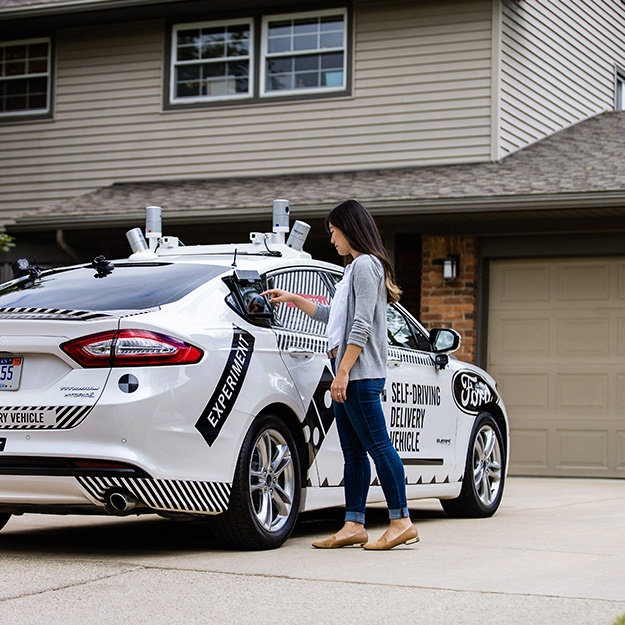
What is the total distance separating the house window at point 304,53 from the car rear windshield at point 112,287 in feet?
29.7

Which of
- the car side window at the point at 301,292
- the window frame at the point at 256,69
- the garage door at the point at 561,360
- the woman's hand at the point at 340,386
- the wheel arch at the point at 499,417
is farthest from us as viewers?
the window frame at the point at 256,69

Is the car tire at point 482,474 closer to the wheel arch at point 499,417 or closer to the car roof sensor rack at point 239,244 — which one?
the wheel arch at point 499,417

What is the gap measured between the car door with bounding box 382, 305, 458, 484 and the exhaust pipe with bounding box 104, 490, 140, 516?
210 centimetres

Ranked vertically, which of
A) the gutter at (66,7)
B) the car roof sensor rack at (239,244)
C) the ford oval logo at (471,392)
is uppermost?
the gutter at (66,7)

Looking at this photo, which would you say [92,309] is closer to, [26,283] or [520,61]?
[26,283]

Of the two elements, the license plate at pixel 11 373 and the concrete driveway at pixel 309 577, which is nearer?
the concrete driveway at pixel 309 577

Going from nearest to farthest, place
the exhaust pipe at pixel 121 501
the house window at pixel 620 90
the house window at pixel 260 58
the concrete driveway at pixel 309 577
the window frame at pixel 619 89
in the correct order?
the concrete driveway at pixel 309 577 → the exhaust pipe at pixel 121 501 → the house window at pixel 260 58 → the window frame at pixel 619 89 → the house window at pixel 620 90

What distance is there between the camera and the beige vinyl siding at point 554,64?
1491 centimetres

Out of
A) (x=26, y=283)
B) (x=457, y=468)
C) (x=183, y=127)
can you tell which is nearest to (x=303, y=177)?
(x=183, y=127)

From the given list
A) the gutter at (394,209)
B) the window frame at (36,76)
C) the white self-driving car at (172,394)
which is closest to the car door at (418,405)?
the white self-driving car at (172,394)

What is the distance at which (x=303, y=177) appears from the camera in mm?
15320

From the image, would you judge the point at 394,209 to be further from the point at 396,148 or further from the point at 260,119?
the point at 260,119

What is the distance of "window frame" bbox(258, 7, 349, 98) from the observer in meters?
15.4

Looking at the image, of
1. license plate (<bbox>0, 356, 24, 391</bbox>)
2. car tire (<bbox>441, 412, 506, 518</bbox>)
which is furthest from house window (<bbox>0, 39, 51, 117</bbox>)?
license plate (<bbox>0, 356, 24, 391</bbox>)
